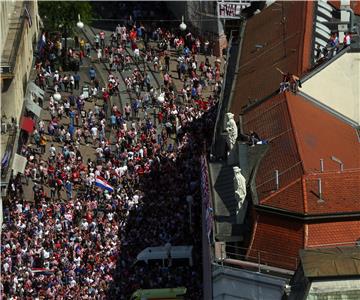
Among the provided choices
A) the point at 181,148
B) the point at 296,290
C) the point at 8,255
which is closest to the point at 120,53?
the point at 181,148

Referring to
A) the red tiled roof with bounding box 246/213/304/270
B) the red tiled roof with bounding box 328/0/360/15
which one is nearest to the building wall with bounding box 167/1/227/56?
the red tiled roof with bounding box 328/0/360/15

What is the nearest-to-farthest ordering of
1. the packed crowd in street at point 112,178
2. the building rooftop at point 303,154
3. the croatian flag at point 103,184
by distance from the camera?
the building rooftop at point 303,154 → the packed crowd in street at point 112,178 → the croatian flag at point 103,184

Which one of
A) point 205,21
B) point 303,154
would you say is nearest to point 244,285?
point 303,154

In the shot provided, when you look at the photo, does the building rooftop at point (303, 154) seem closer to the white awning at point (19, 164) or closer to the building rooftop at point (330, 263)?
the building rooftop at point (330, 263)

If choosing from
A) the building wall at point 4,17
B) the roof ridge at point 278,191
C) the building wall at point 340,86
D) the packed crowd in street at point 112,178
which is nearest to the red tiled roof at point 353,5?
the building wall at point 340,86

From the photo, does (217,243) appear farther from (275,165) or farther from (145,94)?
(145,94)

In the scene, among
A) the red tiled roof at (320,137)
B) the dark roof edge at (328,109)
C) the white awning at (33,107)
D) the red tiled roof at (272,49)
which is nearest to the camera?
the red tiled roof at (320,137)
